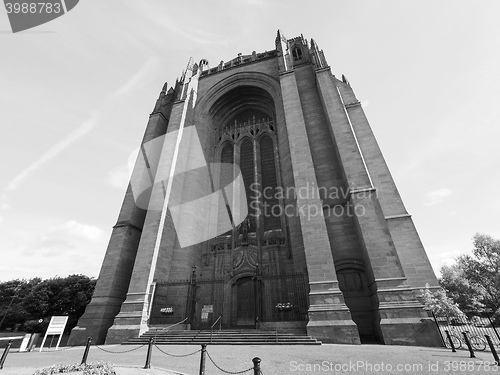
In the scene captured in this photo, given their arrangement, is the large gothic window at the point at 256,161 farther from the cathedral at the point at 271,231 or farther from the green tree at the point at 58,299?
the green tree at the point at 58,299

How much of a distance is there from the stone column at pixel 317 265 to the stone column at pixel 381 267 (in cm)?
166

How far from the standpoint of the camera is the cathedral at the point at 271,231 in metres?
11.2

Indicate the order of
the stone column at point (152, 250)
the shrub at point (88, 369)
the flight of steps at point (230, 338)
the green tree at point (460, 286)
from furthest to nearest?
the green tree at point (460, 286) → the stone column at point (152, 250) → the flight of steps at point (230, 338) → the shrub at point (88, 369)

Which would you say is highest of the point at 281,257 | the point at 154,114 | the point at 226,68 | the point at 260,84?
the point at 226,68

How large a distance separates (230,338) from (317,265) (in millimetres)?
5017

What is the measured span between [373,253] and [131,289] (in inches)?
503

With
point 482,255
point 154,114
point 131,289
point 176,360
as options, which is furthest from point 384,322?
point 482,255

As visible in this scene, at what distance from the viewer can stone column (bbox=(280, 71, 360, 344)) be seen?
9727 millimetres

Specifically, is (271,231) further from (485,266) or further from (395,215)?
(485,266)

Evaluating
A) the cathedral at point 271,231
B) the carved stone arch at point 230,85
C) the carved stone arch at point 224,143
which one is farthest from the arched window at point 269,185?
the carved stone arch at point 230,85

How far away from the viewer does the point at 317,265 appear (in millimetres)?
11242

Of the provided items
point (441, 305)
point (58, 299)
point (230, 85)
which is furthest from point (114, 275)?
point (58, 299)

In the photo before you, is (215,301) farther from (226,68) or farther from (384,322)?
(226,68)

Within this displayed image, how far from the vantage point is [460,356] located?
695 centimetres
